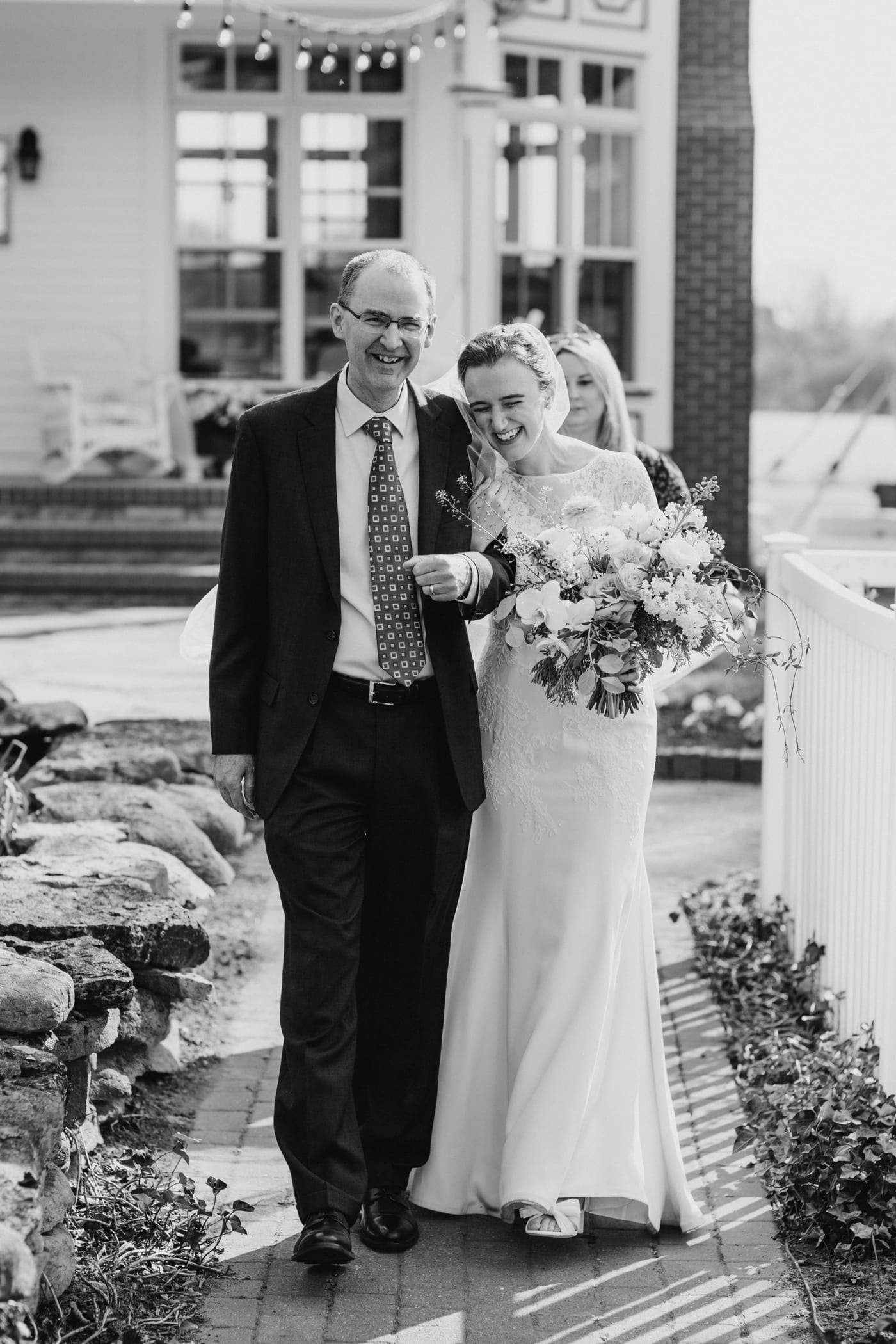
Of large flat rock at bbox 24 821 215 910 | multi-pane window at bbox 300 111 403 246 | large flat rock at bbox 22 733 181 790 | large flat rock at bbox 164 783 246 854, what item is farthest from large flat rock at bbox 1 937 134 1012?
multi-pane window at bbox 300 111 403 246

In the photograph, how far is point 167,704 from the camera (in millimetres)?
9289

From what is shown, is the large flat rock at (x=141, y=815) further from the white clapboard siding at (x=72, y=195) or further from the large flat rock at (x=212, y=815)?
the white clapboard siding at (x=72, y=195)

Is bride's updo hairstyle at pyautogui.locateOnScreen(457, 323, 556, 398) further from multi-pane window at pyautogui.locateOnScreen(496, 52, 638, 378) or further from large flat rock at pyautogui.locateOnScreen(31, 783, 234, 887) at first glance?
multi-pane window at pyautogui.locateOnScreen(496, 52, 638, 378)

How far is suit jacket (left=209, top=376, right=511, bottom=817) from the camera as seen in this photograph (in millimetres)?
3746

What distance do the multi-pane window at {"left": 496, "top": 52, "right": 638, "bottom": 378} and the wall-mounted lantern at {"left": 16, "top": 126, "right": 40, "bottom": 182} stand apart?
3.68 m

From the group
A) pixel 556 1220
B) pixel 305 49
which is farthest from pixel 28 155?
pixel 556 1220

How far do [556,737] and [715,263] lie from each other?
37.9 ft

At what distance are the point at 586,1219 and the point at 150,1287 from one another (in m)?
1.03

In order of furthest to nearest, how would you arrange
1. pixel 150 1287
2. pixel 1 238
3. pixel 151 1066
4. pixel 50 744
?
1. pixel 1 238
2. pixel 50 744
3. pixel 151 1066
4. pixel 150 1287

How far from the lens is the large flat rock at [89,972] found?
4.03 m

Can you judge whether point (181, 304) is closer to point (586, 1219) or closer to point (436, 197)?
point (436, 197)

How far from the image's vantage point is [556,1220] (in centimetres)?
389

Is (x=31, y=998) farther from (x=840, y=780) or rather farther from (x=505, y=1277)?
(x=840, y=780)

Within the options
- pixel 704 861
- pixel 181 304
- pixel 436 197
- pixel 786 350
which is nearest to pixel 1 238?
pixel 181 304
